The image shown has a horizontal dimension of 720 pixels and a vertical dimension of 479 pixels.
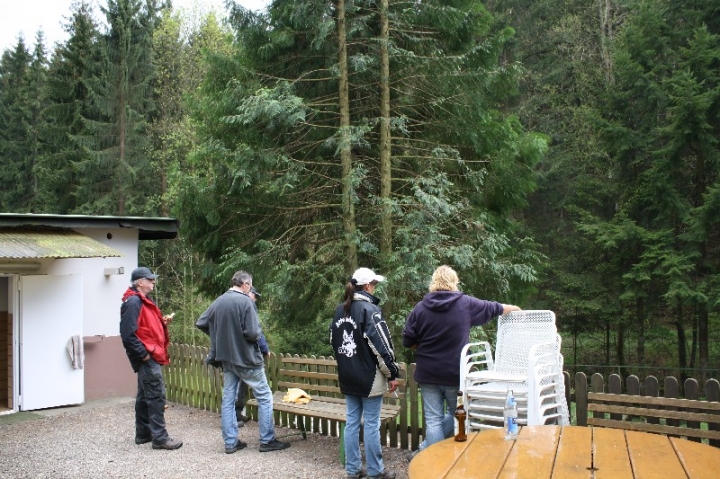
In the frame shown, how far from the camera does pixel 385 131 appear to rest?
36.9 feet

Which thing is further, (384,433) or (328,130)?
(328,130)

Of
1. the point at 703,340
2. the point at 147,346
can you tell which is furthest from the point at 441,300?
the point at 703,340

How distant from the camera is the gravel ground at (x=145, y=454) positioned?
Result: 5977 mm

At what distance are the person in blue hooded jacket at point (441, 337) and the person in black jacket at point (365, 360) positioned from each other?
0.81 feet

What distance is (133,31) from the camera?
25828mm

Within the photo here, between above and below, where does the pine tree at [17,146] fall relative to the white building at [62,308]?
above

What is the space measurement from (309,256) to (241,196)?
161cm

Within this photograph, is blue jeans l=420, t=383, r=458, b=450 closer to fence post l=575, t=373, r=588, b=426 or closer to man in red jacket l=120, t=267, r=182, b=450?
fence post l=575, t=373, r=588, b=426

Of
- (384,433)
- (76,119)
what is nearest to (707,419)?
(384,433)

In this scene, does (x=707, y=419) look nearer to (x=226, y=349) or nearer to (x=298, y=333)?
(x=226, y=349)

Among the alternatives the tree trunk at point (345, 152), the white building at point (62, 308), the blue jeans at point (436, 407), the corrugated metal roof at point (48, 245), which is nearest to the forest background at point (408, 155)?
the tree trunk at point (345, 152)

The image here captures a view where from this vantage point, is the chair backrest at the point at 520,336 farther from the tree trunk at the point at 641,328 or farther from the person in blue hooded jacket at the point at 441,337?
the tree trunk at the point at 641,328

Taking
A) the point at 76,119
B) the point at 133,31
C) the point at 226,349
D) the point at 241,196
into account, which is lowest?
the point at 226,349

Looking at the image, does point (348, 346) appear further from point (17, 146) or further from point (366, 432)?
point (17, 146)
